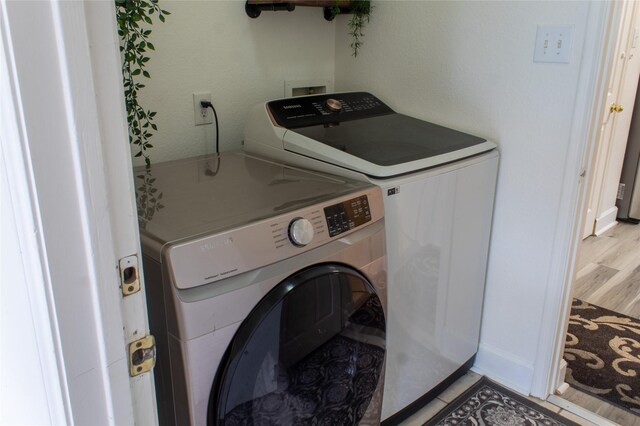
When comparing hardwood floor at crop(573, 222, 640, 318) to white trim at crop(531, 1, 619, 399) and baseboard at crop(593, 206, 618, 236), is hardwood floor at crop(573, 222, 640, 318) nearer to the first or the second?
baseboard at crop(593, 206, 618, 236)

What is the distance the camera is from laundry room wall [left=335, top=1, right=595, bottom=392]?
1.59 m

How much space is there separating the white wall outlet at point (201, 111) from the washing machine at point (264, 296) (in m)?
0.37

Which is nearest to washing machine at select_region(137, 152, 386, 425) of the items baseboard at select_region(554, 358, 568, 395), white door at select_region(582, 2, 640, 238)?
baseboard at select_region(554, 358, 568, 395)

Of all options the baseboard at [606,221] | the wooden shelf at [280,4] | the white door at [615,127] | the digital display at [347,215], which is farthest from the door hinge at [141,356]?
the baseboard at [606,221]

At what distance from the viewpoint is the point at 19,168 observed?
49 cm

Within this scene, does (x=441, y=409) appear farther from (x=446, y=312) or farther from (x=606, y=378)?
(x=606, y=378)

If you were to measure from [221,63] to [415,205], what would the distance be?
0.82 meters

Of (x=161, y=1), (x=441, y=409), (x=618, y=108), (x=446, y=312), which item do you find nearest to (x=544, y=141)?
(x=446, y=312)

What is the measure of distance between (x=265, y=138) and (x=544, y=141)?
875mm

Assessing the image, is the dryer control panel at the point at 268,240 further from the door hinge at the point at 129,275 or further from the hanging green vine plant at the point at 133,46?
the hanging green vine plant at the point at 133,46

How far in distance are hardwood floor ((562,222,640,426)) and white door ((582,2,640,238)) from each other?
0.13m

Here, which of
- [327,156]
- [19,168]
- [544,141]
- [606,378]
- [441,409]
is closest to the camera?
[19,168]

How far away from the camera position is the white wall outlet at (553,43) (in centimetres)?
152

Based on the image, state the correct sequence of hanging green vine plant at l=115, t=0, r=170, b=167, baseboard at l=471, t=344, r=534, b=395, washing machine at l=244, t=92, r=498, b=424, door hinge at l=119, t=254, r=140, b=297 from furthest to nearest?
baseboard at l=471, t=344, r=534, b=395, washing machine at l=244, t=92, r=498, b=424, hanging green vine plant at l=115, t=0, r=170, b=167, door hinge at l=119, t=254, r=140, b=297
